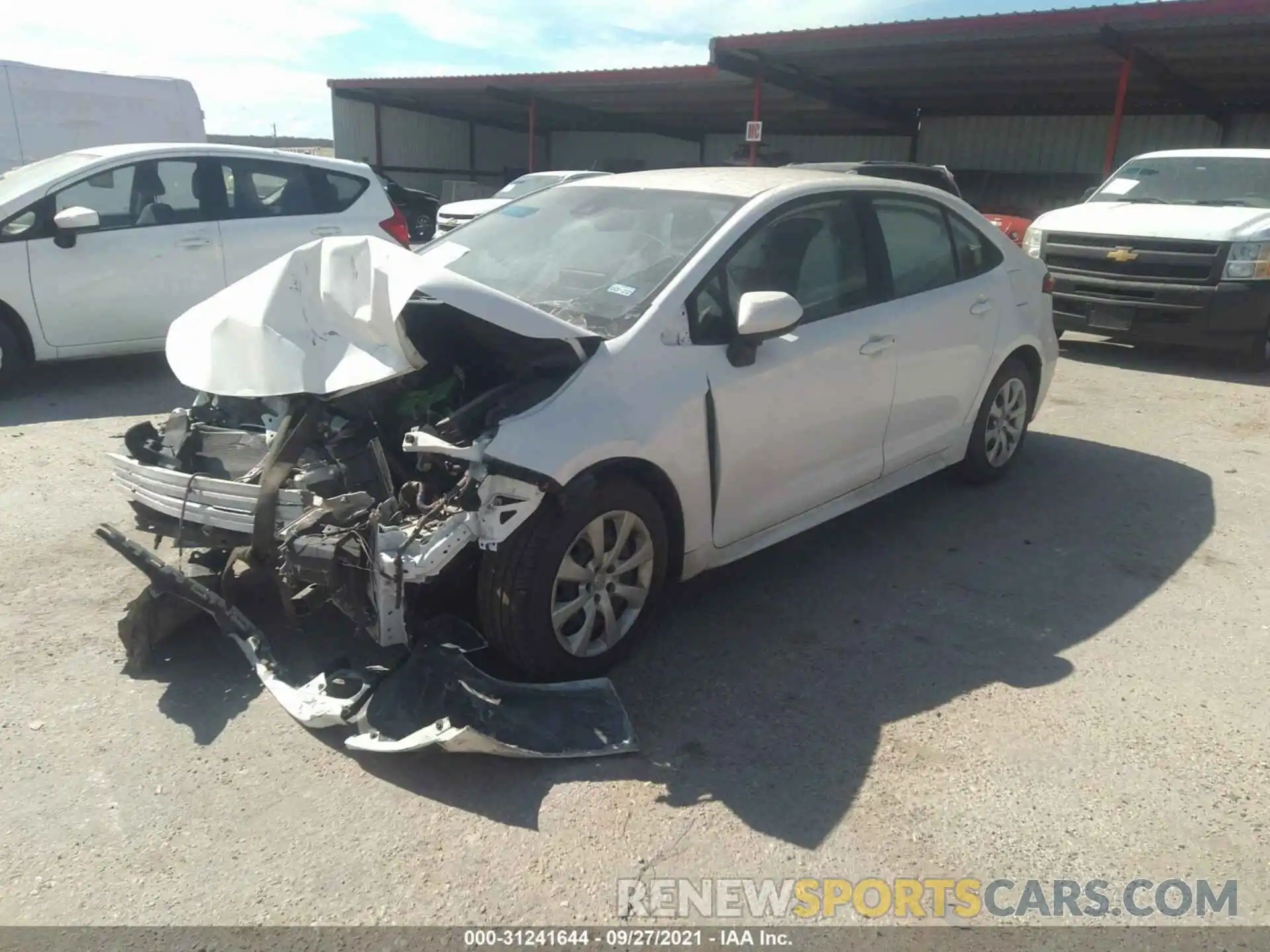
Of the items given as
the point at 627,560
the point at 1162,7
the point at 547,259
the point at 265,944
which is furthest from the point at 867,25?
the point at 265,944

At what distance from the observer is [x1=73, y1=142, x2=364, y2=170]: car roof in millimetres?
7113

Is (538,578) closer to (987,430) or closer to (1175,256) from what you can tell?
(987,430)

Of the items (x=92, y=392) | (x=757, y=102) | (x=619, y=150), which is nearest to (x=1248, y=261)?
(x=92, y=392)

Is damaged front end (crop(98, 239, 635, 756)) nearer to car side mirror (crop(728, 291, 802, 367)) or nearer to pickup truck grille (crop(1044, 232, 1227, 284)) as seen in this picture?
car side mirror (crop(728, 291, 802, 367))

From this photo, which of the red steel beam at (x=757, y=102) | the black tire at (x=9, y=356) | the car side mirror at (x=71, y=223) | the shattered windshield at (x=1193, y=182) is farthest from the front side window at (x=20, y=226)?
the red steel beam at (x=757, y=102)

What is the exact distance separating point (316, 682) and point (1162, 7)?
1383cm

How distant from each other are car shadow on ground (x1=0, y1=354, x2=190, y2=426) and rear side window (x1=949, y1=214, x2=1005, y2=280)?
5225 millimetres

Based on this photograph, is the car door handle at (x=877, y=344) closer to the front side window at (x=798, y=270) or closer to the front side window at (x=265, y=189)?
the front side window at (x=798, y=270)

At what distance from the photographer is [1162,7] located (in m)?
12.4

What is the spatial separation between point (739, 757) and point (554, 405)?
127cm

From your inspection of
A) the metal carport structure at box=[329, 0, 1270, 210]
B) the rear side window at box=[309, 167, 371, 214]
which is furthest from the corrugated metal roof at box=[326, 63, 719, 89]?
the rear side window at box=[309, 167, 371, 214]

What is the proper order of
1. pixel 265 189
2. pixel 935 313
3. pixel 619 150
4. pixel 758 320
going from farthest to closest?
pixel 619 150, pixel 265 189, pixel 935 313, pixel 758 320

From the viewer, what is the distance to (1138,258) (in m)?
8.81

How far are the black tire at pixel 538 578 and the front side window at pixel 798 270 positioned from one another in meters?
0.79
